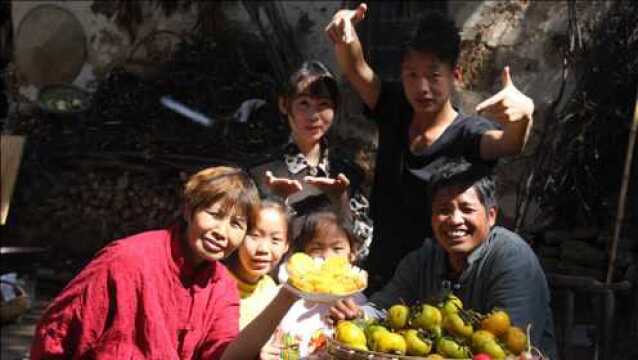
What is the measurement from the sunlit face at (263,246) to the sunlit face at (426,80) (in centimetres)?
60

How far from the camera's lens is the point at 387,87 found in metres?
3.67

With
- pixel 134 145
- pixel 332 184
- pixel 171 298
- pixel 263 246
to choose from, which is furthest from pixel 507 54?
pixel 171 298

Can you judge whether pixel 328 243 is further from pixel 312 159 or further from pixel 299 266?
pixel 299 266

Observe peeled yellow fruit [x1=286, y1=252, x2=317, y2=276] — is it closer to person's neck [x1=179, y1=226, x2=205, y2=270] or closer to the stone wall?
person's neck [x1=179, y1=226, x2=205, y2=270]

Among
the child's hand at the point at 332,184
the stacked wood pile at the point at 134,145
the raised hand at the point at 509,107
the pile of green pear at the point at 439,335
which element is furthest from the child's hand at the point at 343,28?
the stacked wood pile at the point at 134,145

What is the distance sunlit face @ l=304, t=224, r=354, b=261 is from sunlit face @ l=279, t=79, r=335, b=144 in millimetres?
334

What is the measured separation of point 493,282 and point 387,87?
1022mm

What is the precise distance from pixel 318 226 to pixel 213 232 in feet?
2.40

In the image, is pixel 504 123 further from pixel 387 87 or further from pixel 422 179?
pixel 387 87

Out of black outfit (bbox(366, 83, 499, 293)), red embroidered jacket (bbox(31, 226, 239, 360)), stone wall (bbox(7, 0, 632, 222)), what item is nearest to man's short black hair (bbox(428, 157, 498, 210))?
black outfit (bbox(366, 83, 499, 293))

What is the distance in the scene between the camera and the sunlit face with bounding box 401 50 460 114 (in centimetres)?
340

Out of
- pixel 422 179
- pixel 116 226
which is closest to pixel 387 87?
pixel 422 179

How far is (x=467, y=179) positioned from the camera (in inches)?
118

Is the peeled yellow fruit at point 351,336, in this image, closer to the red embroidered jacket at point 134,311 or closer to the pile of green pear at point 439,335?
the pile of green pear at point 439,335
